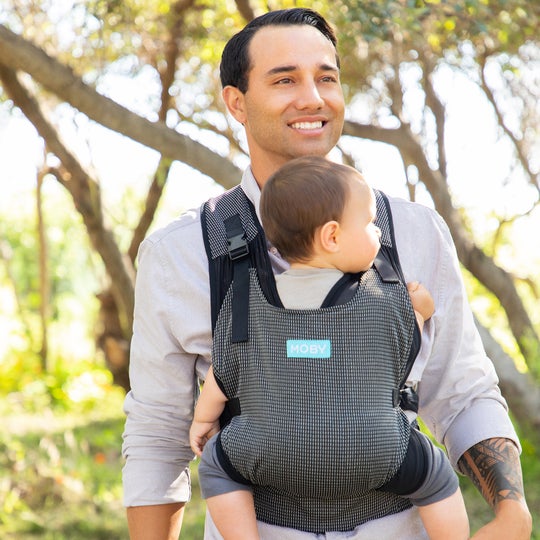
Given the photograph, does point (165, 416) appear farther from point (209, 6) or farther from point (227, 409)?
point (209, 6)

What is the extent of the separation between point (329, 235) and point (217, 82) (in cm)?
622

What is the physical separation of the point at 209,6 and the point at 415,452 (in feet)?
19.5

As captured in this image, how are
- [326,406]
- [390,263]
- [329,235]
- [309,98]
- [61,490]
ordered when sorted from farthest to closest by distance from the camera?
[61,490] < [309,98] < [390,263] < [329,235] < [326,406]

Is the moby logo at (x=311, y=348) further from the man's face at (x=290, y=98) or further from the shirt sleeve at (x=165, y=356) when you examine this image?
the man's face at (x=290, y=98)

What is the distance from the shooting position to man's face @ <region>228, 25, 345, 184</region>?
2.32 meters

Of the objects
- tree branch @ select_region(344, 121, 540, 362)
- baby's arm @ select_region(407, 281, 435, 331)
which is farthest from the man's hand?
tree branch @ select_region(344, 121, 540, 362)

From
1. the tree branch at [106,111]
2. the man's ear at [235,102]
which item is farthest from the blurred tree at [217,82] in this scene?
the man's ear at [235,102]

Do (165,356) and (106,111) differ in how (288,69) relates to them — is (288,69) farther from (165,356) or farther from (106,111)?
(106,111)

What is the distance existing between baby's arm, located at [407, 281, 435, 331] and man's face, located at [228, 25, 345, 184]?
485 mm

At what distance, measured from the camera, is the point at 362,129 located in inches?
Answer: 240

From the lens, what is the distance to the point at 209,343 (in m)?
2.20

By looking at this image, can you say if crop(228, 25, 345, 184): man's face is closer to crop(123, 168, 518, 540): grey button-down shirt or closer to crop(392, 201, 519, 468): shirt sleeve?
crop(123, 168, 518, 540): grey button-down shirt

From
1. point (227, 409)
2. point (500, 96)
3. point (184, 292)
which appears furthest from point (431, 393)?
point (500, 96)

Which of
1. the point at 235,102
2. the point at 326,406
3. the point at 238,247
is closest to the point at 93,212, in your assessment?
the point at 235,102
